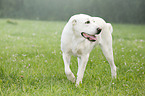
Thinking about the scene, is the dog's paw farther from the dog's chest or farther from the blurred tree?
the blurred tree

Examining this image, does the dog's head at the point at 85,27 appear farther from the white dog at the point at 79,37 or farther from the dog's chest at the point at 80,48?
the dog's chest at the point at 80,48

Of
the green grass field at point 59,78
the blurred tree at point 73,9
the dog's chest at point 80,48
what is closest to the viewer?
the green grass field at point 59,78

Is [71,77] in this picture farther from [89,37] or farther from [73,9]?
[73,9]

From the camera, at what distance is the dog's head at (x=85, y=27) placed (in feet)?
10.6

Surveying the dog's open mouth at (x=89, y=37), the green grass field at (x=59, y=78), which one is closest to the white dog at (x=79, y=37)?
the dog's open mouth at (x=89, y=37)

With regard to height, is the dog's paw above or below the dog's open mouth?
below

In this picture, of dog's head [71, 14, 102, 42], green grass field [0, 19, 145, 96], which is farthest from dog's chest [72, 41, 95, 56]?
green grass field [0, 19, 145, 96]

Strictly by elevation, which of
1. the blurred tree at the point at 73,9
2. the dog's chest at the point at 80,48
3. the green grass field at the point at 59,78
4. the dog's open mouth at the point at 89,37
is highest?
the dog's open mouth at the point at 89,37

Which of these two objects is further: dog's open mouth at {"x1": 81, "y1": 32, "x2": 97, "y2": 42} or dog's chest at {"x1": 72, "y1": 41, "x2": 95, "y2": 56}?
dog's chest at {"x1": 72, "y1": 41, "x2": 95, "y2": 56}

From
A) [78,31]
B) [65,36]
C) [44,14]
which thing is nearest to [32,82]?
[65,36]

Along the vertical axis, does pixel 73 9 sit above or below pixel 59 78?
below

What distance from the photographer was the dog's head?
323 centimetres

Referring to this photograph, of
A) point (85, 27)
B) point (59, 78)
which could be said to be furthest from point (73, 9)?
point (85, 27)

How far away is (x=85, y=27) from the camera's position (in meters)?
3.32
